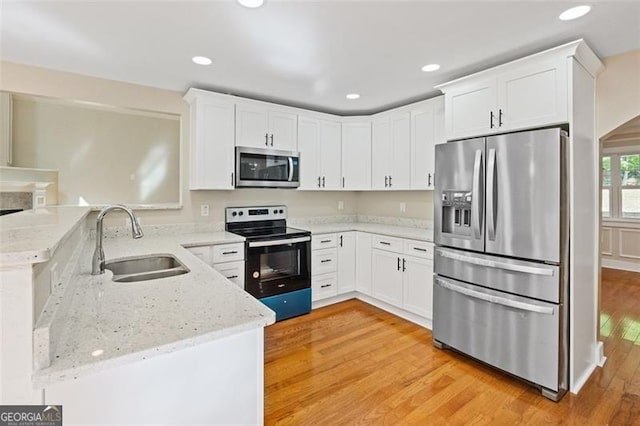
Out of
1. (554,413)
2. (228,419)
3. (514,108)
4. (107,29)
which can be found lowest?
(554,413)

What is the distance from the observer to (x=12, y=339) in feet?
2.61

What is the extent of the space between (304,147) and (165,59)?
1.72m

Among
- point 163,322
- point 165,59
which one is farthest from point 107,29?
point 163,322

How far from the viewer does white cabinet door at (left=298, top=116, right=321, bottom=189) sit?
377 centimetres

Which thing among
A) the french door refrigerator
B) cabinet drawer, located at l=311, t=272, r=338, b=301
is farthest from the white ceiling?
cabinet drawer, located at l=311, t=272, r=338, b=301

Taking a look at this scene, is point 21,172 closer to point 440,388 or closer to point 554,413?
point 440,388

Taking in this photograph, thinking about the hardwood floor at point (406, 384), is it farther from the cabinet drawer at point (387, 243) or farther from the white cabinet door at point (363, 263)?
the cabinet drawer at point (387, 243)

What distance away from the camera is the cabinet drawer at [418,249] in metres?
3.06

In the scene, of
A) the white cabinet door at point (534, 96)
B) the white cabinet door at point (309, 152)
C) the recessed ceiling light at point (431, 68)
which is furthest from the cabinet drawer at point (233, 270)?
the white cabinet door at point (534, 96)

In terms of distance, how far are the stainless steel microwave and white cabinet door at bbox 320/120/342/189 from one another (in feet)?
1.34

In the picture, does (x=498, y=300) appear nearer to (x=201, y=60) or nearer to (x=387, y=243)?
(x=387, y=243)

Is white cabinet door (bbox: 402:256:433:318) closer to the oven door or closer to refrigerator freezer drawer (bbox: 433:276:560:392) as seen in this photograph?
refrigerator freezer drawer (bbox: 433:276:560:392)

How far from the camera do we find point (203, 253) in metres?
2.87

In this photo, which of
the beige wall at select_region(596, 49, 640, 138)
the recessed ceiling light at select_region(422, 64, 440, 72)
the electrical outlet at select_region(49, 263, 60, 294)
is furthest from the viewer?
the recessed ceiling light at select_region(422, 64, 440, 72)
